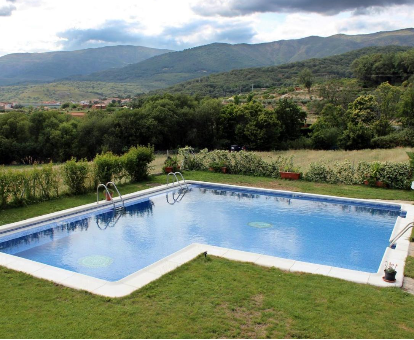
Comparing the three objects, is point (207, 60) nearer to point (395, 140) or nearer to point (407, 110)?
point (407, 110)

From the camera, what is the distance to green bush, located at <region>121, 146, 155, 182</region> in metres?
15.5

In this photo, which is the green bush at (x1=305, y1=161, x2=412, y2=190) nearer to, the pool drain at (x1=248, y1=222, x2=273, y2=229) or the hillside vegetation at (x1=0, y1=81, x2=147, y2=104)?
the pool drain at (x1=248, y1=222, x2=273, y2=229)

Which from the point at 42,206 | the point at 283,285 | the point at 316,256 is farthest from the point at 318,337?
the point at 42,206

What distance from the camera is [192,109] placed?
40406 mm

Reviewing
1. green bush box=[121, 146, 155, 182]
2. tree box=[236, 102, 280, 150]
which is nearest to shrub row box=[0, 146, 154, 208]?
green bush box=[121, 146, 155, 182]

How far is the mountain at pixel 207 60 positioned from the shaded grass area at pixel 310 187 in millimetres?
107568

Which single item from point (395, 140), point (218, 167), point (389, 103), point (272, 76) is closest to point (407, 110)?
point (389, 103)

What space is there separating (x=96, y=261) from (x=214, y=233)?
3.42 meters

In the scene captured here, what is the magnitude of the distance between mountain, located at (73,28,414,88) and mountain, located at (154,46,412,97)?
43014 mm

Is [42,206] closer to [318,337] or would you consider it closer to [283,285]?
[283,285]

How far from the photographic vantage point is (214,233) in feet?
34.6

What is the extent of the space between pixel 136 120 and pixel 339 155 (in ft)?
68.8

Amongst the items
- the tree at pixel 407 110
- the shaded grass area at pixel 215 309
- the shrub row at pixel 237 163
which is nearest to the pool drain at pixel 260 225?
the shaded grass area at pixel 215 309

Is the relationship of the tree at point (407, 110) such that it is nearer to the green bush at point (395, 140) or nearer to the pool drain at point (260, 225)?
the green bush at point (395, 140)
